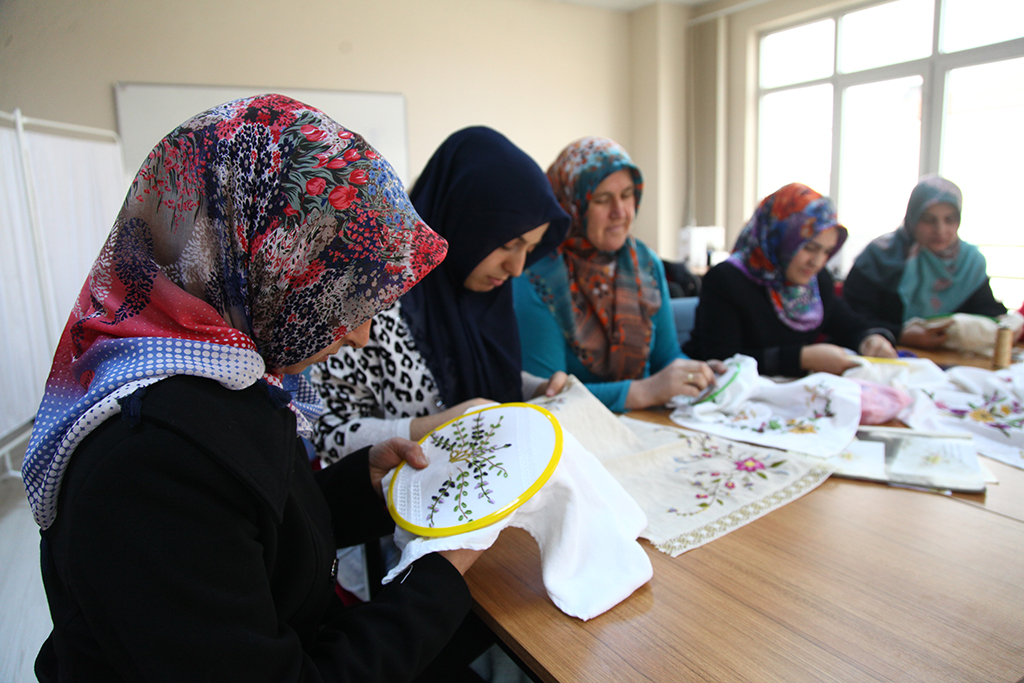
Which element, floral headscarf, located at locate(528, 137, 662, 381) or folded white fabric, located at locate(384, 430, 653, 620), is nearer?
folded white fabric, located at locate(384, 430, 653, 620)

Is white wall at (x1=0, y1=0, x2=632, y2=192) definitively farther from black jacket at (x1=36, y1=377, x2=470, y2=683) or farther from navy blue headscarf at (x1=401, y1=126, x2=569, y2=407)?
black jacket at (x1=36, y1=377, x2=470, y2=683)

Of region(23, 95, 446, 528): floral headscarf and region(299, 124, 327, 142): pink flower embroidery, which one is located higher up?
region(299, 124, 327, 142): pink flower embroidery

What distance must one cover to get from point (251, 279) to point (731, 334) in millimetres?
1700

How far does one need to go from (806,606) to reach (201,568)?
0.70 m

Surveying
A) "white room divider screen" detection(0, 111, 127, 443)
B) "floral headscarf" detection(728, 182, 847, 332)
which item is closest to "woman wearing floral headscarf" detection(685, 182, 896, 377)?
"floral headscarf" detection(728, 182, 847, 332)

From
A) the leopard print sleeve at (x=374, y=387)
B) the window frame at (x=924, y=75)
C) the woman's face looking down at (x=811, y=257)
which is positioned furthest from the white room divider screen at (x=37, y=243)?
the window frame at (x=924, y=75)

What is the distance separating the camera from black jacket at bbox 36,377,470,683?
0.53 m

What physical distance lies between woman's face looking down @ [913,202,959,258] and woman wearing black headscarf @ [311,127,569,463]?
2084mm

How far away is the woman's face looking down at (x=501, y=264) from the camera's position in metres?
1.36

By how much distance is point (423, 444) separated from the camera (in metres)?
0.96

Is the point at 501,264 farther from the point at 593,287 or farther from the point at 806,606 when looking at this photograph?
the point at 806,606

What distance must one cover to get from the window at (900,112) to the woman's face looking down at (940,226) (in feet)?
3.71

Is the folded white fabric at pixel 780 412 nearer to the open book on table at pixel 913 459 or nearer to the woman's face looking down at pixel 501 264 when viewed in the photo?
the open book on table at pixel 913 459

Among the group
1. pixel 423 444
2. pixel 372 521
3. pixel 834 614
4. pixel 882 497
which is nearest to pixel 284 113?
pixel 423 444
